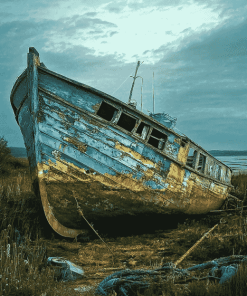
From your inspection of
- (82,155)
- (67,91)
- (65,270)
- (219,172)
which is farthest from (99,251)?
(219,172)

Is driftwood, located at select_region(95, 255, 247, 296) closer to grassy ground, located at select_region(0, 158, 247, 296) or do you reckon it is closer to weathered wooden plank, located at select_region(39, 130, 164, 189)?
grassy ground, located at select_region(0, 158, 247, 296)

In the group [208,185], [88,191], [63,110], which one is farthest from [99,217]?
[208,185]

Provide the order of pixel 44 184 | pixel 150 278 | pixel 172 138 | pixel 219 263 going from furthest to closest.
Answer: pixel 172 138
pixel 44 184
pixel 219 263
pixel 150 278

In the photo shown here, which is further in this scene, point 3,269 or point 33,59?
point 33,59

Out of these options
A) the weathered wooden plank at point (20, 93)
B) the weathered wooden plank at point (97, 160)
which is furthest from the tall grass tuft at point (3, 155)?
the weathered wooden plank at point (97, 160)

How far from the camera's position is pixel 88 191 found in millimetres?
5625

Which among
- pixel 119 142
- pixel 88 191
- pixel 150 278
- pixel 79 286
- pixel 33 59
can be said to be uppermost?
pixel 33 59

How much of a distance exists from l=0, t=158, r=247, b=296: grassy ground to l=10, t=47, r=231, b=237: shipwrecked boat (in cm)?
64

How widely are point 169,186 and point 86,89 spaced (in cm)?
313

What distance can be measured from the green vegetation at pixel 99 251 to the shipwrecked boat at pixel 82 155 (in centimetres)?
68

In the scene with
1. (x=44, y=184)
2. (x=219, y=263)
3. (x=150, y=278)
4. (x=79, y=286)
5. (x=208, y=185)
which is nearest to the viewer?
(x=150, y=278)

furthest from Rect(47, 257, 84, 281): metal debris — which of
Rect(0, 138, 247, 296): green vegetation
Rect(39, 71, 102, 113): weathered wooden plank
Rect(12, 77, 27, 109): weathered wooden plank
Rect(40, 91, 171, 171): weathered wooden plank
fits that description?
Rect(12, 77, 27, 109): weathered wooden plank

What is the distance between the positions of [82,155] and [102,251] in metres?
2.17

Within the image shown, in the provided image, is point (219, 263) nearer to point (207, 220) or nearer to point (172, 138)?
point (172, 138)
